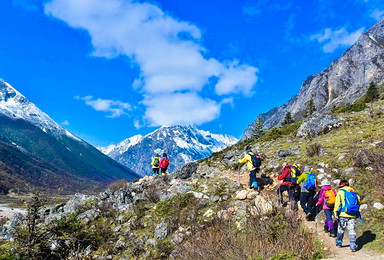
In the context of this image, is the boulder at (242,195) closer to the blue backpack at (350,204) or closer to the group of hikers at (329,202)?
the group of hikers at (329,202)

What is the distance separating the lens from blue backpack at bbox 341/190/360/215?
279 inches

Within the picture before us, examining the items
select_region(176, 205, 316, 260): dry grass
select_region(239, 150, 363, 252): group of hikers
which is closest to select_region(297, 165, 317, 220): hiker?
select_region(239, 150, 363, 252): group of hikers

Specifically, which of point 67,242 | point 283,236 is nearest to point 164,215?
point 67,242

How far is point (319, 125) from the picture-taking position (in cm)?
2141

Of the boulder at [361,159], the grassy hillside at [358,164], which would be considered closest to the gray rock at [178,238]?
the grassy hillside at [358,164]

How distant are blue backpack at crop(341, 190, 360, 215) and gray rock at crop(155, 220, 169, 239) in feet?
20.8

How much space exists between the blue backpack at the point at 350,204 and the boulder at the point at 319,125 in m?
14.3

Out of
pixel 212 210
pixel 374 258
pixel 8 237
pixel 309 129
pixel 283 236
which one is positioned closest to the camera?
pixel 283 236

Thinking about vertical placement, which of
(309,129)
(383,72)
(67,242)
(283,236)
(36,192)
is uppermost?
(383,72)

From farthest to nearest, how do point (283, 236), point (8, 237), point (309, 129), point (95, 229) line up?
point (309, 129), point (8, 237), point (95, 229), point (283, 236)

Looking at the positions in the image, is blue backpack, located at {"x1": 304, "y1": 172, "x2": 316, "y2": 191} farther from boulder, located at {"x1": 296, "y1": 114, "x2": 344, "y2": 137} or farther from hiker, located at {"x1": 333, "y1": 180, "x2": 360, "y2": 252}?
boulder, located at {"x1": 296, "y1": 114, "x2": 344, "y2": 137}

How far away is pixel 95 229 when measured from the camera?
37.1 ft

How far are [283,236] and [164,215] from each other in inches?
273

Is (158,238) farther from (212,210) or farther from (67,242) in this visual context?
(67,242)
